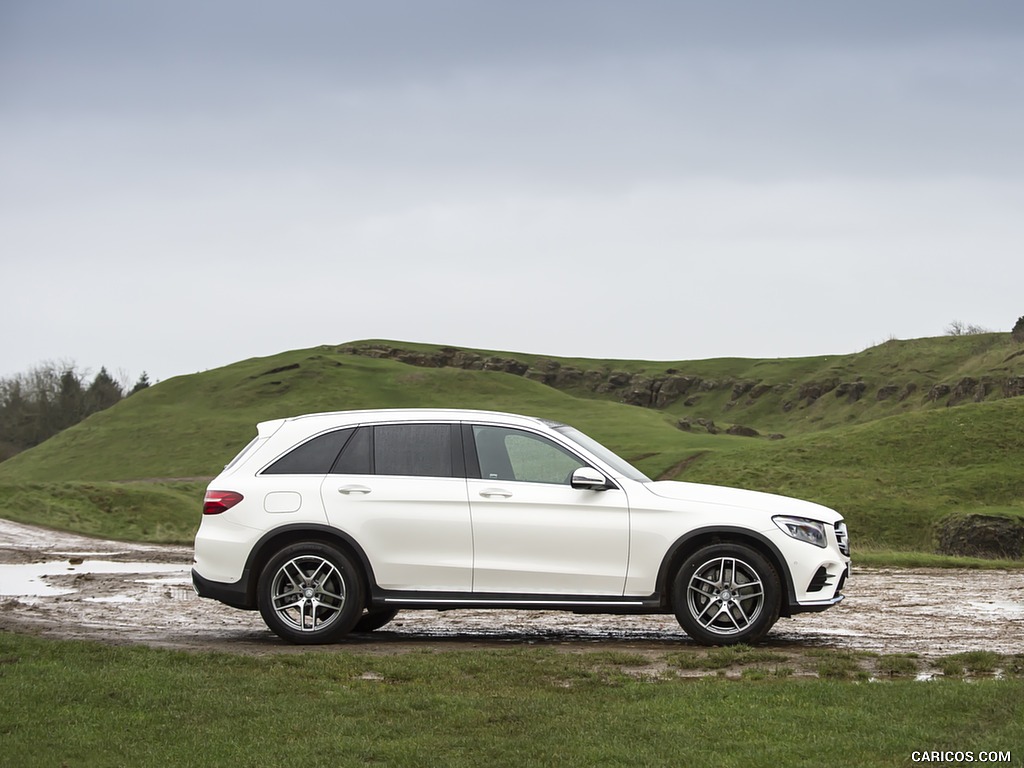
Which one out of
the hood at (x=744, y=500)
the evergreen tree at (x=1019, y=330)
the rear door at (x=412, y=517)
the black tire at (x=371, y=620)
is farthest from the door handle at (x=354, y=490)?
the evergreen tree at (x=1019, y=330)

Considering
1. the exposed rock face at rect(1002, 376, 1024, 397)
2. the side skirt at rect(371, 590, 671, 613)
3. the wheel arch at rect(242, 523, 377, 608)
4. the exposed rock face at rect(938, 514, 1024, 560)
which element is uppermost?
the exposed rock face at rect(1002, 376, 1024, 397)

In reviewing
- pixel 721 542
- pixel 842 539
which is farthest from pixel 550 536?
pixel 842 539

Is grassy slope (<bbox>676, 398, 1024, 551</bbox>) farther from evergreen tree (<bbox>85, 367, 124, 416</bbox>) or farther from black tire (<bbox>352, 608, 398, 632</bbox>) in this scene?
evergreen tree (<bbox>85, 367, 124, 416</bbox>)

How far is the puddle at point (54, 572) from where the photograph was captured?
14.6 m

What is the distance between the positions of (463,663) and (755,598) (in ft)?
8.81

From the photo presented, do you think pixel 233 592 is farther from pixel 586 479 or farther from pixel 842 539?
pixel 842 539

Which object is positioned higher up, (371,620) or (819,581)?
(819,581)

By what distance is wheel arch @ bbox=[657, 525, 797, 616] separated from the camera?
383 inches

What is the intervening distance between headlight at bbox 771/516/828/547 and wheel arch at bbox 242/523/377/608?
3525 mm

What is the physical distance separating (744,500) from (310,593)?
3.83 metres

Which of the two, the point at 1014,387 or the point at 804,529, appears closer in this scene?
the point at 804,529

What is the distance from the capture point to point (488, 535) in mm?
9961

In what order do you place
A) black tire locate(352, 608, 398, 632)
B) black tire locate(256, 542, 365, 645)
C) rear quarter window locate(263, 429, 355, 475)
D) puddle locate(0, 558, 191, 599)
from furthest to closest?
puddle locate(0, 558, 191, 599), black tire locate(352, 608, 398, 632), rear quarter window locate(263, 429, 355, 475), black tire locate(256, 542, 365, 645)

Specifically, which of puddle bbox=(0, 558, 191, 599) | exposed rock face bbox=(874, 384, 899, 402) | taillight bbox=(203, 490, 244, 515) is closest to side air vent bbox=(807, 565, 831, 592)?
taillight bbox=(203, 490, 244, 515)
